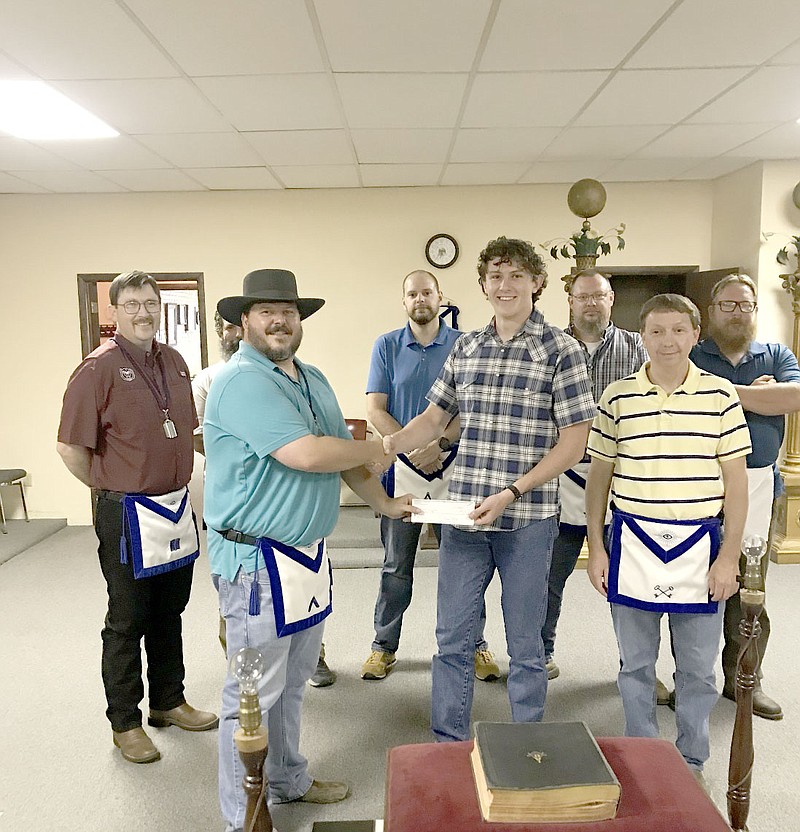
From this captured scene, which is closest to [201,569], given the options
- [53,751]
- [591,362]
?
[53,751]

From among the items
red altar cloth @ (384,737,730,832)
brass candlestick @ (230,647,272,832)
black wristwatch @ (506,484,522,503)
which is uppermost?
black wristwatch @ (506,484,522,503)

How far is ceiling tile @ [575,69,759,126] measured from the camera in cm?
316

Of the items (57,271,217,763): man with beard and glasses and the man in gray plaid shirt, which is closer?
the man in gray plaid shirt

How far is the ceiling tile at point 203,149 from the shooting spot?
4.04m

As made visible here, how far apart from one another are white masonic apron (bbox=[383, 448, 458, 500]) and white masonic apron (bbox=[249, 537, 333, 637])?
3.40 ft

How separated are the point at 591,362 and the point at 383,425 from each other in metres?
0.90

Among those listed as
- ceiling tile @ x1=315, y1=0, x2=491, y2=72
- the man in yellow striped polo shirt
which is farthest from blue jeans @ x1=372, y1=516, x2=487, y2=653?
ceiling tile @ x1=315, y1=0, x2=491, y2=72

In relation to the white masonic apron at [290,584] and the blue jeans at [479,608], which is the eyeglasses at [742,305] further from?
the white masonic apron at [290,584]

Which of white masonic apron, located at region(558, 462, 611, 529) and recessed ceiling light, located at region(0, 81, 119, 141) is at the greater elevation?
recessed ceiling light, located at region(0, 81, 119, 141)

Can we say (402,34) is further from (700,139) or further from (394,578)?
(700,139)

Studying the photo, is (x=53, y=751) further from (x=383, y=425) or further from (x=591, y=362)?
(x=591, y=362)

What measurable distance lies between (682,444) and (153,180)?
14.6 feet

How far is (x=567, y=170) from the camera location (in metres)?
5.02

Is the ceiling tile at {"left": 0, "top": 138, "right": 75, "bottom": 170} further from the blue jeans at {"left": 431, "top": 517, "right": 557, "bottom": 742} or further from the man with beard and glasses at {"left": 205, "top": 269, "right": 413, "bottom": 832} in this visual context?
the blue jeans at {"left": 431, "top": 517, "right": 557, "bottom": 742}
